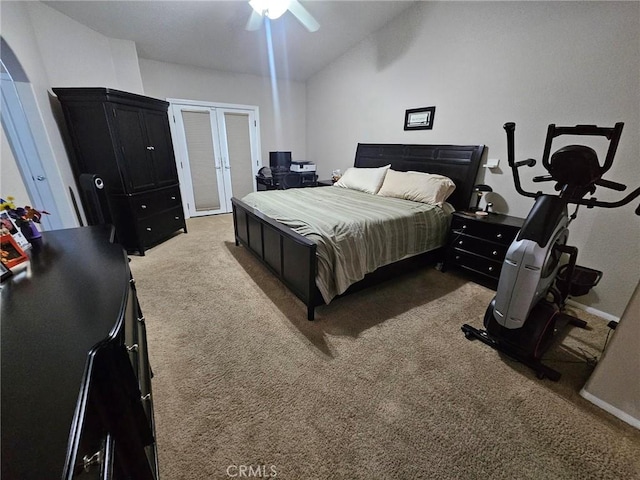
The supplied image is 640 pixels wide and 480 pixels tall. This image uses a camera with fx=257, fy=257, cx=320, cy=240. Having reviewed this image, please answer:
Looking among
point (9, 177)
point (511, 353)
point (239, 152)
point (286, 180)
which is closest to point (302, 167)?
point (286, 180)

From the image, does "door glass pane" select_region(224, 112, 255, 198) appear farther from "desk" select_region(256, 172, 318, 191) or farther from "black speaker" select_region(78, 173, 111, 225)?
"black speaker" select_region(78, 173, 111, 225)

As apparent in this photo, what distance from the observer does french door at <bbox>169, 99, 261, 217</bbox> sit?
4.47m

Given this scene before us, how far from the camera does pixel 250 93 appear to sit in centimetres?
490

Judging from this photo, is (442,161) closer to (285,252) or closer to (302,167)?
(285,252)

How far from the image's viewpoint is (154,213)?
11.3ft

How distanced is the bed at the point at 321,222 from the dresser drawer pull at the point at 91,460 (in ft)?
4.75

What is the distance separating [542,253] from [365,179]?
2399 millimetres

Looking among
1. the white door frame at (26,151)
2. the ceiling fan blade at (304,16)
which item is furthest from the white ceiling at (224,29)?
the white door frame at (26,151)

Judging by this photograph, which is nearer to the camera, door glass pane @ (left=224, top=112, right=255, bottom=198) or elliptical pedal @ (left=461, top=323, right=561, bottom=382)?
elliptical pedal @ (left=461, top=323, right=561, bottom=382)

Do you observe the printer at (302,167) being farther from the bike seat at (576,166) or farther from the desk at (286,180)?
the bike seat at (576,166)

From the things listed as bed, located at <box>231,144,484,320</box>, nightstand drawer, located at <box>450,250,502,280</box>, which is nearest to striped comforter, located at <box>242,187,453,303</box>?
bed, located at <box>231,144,484,320</box>

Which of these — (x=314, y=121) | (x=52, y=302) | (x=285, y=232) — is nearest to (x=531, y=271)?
(x=285, y=232)

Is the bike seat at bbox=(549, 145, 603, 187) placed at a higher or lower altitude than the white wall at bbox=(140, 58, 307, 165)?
lower
